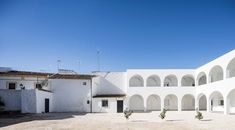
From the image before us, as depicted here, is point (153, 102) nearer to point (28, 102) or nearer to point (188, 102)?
point (188, 102)

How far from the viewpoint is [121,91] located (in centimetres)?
3816

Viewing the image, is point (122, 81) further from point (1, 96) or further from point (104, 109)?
point (1, 96)

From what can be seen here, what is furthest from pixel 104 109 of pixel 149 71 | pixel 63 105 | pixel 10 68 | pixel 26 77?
pixel 10 68

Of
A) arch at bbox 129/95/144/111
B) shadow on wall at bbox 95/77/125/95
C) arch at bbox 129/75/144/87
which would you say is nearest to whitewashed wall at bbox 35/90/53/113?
shadow on wall at bbox 95/77/125/95

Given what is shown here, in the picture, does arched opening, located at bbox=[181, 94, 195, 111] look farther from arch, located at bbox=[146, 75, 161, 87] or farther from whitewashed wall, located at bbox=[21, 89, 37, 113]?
whitewashed wall, located at bbox=[21, 89, 37, 113]

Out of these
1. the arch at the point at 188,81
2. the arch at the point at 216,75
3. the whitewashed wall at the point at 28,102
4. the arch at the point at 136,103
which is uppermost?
the arch at the point at 216,75

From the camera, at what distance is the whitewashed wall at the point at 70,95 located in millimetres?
34281

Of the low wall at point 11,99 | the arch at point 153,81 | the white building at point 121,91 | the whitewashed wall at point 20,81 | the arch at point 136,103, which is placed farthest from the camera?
the arch at point 153,81

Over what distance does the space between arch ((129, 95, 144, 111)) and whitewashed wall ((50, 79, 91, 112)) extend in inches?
301

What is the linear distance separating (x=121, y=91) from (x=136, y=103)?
344 cm

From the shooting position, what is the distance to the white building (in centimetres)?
2916

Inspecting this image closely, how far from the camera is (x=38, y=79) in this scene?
35.4 meters

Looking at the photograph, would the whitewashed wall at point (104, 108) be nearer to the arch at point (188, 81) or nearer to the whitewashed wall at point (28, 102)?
the whitewashed wall at point (28, 102)

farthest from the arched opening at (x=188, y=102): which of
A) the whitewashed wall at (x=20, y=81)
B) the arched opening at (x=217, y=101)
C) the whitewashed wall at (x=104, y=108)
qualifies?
the whitewashed wall at (x=20, y=81)
